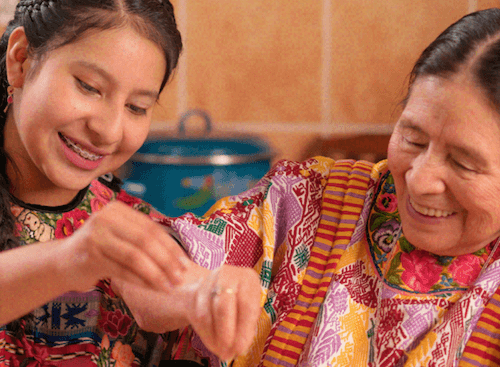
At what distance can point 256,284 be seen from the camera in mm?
614

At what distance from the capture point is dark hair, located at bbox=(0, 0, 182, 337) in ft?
2.83

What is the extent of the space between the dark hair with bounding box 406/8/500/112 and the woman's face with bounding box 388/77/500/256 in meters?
0.01

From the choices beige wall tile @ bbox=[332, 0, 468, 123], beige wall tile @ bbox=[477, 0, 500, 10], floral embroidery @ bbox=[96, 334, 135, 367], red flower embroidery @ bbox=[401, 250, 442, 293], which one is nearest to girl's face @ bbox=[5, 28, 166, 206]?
floral embroidery @ bbox=[96, 334, 135, 367]

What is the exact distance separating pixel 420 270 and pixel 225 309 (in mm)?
459

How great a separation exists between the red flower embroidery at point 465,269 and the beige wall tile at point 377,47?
103 cm

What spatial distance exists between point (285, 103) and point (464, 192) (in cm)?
121

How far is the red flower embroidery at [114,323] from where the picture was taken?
95cm

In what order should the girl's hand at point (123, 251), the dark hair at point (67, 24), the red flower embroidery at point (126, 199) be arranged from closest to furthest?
the girl's hand at point (123, 251), the dark hair at point (67, 24), the red flower embroidery at point (126, 199)

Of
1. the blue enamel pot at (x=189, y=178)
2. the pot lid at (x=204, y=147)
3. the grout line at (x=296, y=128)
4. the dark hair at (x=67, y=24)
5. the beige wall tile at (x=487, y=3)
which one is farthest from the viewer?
the grout line at (x=296, y=128)

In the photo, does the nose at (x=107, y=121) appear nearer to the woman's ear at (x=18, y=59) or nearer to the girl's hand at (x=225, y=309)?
the woman's ear at (x=18, y=59)

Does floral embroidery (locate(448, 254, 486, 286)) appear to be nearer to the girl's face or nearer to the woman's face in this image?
the woman's face

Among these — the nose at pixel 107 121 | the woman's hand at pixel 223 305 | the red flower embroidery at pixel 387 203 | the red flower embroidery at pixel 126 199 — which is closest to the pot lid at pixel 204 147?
the red flower embroidery at pixel 126 199

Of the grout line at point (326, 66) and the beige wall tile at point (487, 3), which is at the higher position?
the beige wall tile at point (487, 3)

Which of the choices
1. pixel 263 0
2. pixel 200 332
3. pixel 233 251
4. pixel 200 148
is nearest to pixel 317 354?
pixel 233 251
